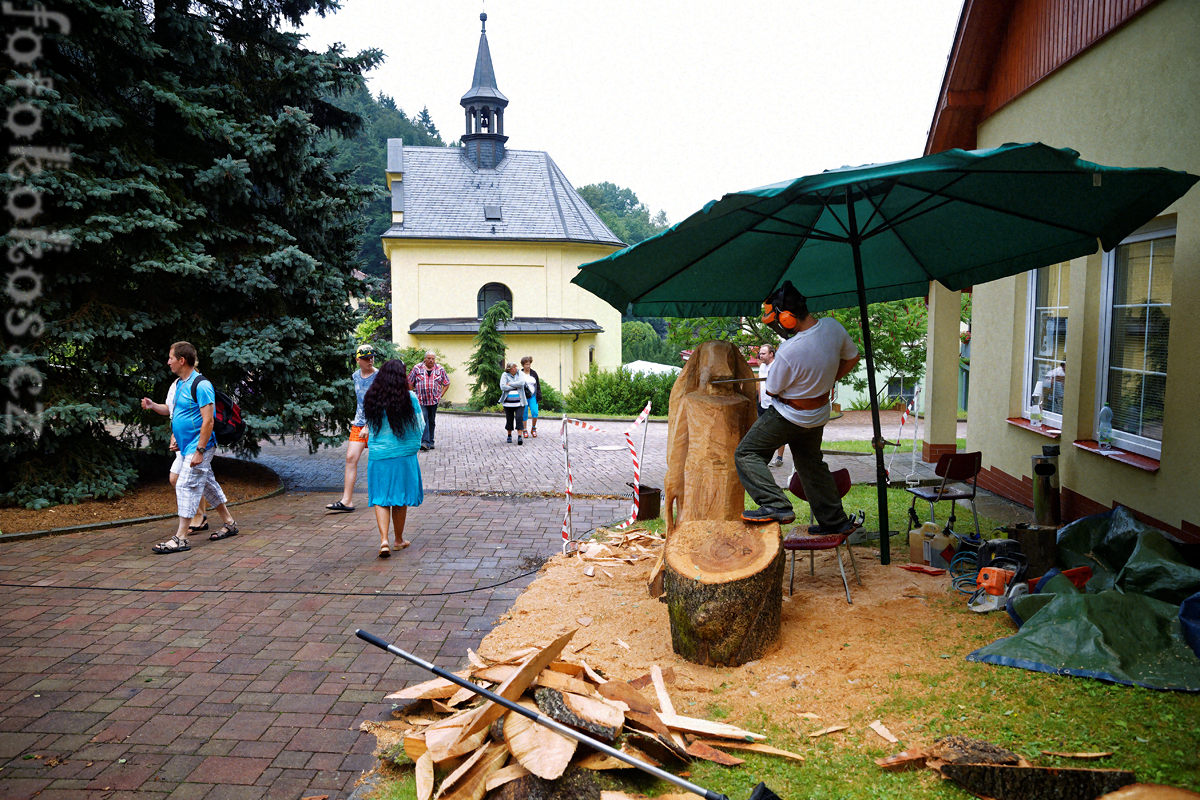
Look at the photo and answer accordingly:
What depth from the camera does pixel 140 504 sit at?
31.6 ft

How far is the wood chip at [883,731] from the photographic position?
377cm

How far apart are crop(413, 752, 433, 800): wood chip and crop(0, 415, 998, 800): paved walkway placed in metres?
0.35

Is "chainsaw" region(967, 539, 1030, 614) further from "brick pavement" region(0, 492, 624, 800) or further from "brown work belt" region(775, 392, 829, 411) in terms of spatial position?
"brick pavement" region(0, 492, 624, 800)

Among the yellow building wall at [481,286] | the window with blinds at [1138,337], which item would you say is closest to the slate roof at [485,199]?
the yellow building wall at [481,286]

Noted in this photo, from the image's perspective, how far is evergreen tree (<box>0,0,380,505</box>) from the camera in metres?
9.10

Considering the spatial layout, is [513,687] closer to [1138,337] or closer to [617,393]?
[1138,337]

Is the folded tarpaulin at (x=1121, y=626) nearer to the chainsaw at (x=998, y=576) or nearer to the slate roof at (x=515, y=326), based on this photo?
the chainsaw at (x=998, y=576)

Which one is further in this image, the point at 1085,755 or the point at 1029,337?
the point at 1029,337

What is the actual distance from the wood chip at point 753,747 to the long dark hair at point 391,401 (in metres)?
4.50

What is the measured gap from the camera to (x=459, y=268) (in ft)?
117

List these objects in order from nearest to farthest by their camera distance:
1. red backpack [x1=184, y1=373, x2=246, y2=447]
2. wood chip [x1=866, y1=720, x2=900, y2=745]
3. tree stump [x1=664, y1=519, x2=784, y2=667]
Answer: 1. wood chip [x1=866, y1=720, x2=900, y2=745]
2. tree stump [x1=664, y1=519, x2=784, y2=667]
3. red backpack [x1=184, y1=373, x2=246, y2=447]

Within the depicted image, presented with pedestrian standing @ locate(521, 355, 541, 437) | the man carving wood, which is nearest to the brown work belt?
the man carving wood

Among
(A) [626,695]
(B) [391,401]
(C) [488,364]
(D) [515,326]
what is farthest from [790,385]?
(D) [515,326]

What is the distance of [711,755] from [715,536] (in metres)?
1.65
